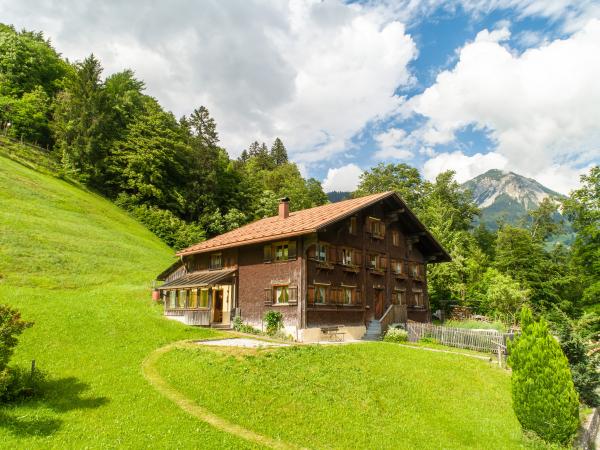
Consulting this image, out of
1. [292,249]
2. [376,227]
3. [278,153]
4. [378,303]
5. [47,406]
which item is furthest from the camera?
[278,153]

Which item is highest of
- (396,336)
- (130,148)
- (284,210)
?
(130,148)

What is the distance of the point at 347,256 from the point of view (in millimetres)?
29406

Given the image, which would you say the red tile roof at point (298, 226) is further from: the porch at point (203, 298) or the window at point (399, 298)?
the window at point (399, 298)

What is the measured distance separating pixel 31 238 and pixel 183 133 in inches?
1729

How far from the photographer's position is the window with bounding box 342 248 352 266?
95.2ft

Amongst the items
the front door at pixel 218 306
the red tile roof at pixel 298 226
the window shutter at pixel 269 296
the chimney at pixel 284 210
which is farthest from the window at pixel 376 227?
the front door at pixel 218 306

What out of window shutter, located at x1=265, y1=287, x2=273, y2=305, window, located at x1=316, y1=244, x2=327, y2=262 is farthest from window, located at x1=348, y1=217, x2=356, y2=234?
window shutter, located at x1=265, y1=287, x2=273, y2=305

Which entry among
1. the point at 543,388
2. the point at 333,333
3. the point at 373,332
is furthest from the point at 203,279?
the point at 543,388

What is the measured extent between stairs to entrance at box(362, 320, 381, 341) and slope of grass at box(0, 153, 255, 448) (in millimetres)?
10761

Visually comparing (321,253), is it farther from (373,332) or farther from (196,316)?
(196,316)

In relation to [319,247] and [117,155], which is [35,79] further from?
[319,247]

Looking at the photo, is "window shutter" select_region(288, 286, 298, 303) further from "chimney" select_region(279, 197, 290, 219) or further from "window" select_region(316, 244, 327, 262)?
"chimney" select_region(279, 197, 290, 219)

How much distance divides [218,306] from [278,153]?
325 ft

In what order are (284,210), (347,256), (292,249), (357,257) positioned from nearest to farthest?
(292,249) → (347,256) → (357,257) → (284,210)
